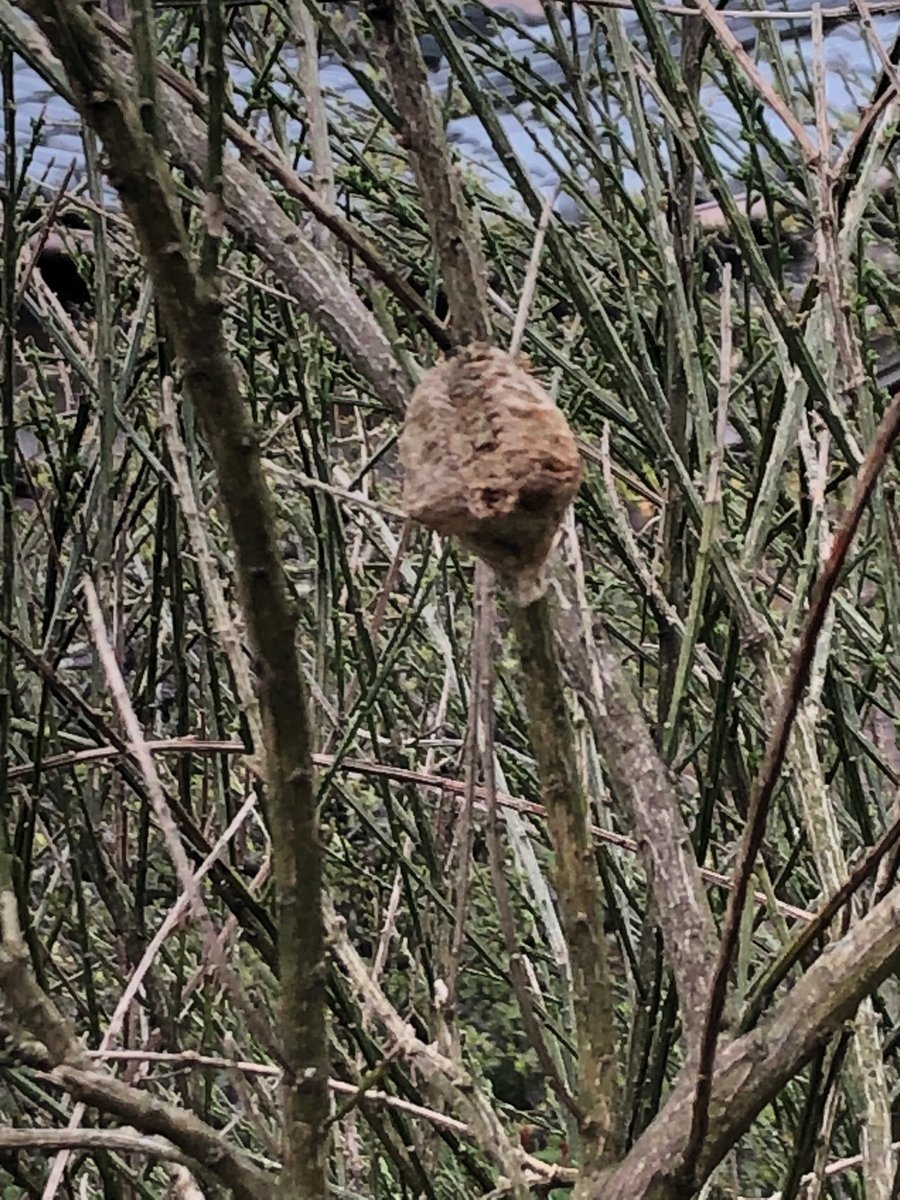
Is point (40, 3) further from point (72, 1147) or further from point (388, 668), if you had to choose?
point (388, 668)

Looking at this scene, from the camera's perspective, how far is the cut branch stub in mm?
505

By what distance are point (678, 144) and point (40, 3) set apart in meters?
0.94

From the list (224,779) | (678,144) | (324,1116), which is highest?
(678,144)

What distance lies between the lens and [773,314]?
834mm

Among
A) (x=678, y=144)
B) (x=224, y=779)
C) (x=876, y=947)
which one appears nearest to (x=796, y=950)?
(x=876, y=947)

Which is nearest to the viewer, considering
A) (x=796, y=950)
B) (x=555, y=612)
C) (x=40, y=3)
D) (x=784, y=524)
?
(x=40, y=3)

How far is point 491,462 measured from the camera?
1.67 ft

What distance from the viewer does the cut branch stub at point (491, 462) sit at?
505mm

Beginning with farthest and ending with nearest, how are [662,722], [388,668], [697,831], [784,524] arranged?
1. [784,524]
2. [662,722]
3. [388,668]
4. [697,831]

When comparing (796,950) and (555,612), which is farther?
(555,612)

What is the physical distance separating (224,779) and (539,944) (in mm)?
537

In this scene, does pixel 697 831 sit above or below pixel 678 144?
below

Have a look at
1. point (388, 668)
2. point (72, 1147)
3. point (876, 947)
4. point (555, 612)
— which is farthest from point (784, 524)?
Result: point (72, 1147)

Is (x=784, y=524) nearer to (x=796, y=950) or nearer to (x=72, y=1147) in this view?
(x=796, y=950)
